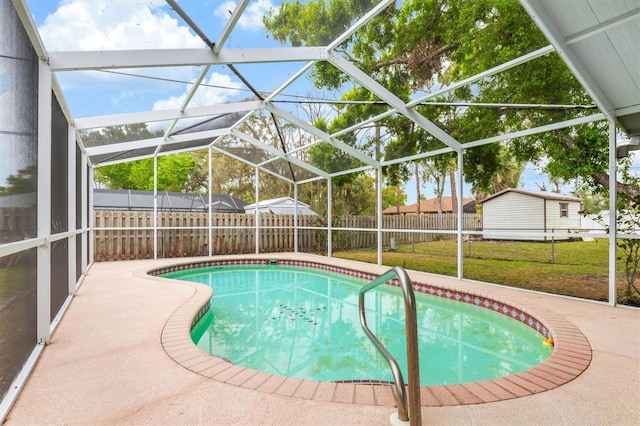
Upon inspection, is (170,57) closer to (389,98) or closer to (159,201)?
(389,98)

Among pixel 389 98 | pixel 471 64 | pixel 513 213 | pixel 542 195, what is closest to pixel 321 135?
pixel 389 98

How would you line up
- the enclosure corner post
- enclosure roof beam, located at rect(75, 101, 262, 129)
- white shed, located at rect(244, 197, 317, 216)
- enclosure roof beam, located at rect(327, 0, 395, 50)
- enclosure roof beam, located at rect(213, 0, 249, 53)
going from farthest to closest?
1. white shed, located at rect(244, 197, 317, 216)
2. enclosure roof beam, located at rect(75, 101, 262, 129)
3. the enclosure corner post
4. enclosure roof beam, located at rect(327, 0, 395, 50)
5. enclosure roof beam, located at rect(213, 0, 249, 53)

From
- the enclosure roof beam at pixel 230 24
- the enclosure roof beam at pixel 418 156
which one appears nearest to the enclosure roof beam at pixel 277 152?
the enclosure roof beam at pixel 418 156

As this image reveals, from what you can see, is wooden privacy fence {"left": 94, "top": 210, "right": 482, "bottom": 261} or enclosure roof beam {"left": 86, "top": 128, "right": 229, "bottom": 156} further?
wooden privacy fence {"left": 94, "top": 210, "right": 482, "bottom": 261}

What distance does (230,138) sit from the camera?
10.2 metres

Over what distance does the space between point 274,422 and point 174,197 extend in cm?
1216

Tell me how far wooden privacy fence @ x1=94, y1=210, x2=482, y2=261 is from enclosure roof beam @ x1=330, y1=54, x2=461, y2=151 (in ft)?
9.12

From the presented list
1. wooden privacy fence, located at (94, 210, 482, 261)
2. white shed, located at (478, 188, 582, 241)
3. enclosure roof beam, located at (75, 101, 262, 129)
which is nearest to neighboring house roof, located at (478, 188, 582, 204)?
white shed, located at (478, 188, 582, 241)

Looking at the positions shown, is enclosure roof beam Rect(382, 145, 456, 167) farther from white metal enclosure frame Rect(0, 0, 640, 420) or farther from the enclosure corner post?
the enclosure corner post

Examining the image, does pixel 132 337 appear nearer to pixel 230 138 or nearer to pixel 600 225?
pixel 600 225

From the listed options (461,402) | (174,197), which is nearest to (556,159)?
(461,402)

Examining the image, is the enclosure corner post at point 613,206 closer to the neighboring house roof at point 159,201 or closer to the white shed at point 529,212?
the white shed at point 529,212

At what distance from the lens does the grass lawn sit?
249 inches

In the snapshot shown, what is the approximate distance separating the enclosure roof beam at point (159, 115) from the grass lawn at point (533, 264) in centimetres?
557
